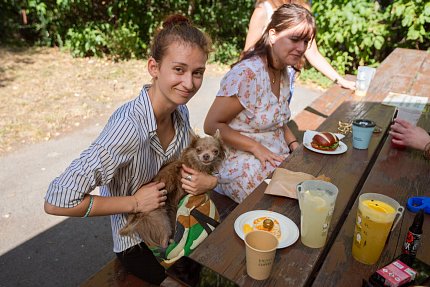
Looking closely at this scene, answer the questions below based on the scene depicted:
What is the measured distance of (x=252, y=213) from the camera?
1638 millimetres

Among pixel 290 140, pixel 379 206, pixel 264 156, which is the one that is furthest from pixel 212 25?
pixel 379 206

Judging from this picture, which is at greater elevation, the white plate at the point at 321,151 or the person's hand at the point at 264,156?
Answer: the white plate at the point at 321,151

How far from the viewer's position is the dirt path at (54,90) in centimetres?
509

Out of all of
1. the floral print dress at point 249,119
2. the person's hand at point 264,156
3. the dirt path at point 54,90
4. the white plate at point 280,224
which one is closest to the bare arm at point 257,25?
the floral print dress at point 249,119

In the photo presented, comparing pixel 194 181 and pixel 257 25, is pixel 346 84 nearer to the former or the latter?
pixel 257 25

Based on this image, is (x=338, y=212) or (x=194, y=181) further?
(x=194, y=181)

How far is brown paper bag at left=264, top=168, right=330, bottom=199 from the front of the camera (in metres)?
1.78

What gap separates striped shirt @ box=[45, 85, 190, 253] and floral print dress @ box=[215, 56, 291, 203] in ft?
1.77

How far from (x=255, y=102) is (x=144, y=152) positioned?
3.47 ft

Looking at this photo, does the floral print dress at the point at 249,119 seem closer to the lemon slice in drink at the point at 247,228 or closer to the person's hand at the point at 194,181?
the person's hand at the point at 194,181

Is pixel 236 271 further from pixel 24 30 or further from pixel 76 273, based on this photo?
pixel 24 30

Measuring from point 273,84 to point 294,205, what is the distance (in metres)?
1.24

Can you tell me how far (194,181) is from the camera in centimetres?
199

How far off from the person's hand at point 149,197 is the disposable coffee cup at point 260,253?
70 centimetres
